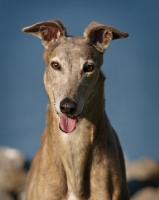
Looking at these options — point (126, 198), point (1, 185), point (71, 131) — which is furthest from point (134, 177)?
point (71, 131)

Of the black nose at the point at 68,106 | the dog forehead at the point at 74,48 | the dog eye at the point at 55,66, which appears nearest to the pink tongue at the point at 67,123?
the black nose at the point at 68,106

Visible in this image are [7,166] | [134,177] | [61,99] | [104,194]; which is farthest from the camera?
[7,166]

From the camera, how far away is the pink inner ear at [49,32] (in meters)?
4.52

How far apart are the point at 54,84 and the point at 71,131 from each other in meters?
0.38

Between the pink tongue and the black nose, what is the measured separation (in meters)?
0.18

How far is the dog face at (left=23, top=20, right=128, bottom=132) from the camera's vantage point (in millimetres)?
4020

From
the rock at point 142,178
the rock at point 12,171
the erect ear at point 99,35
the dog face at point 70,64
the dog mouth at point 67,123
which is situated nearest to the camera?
the dog face at point 70,64

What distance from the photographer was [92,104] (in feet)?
14.2

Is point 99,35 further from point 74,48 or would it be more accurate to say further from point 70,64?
point 70,64

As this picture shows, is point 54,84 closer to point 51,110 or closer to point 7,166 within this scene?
point 51,110

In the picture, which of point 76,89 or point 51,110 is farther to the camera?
point 51,110

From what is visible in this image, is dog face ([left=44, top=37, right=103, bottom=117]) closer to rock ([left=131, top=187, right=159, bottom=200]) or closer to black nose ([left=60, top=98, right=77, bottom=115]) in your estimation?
black nose ([left=60, top=98, right=77, bottom=115])

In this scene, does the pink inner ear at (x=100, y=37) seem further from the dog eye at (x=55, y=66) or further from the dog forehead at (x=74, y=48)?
the dog eye at (x=55, y=66)

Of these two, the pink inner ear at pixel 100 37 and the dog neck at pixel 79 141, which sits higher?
the pink inner ear at pixel 100 37
